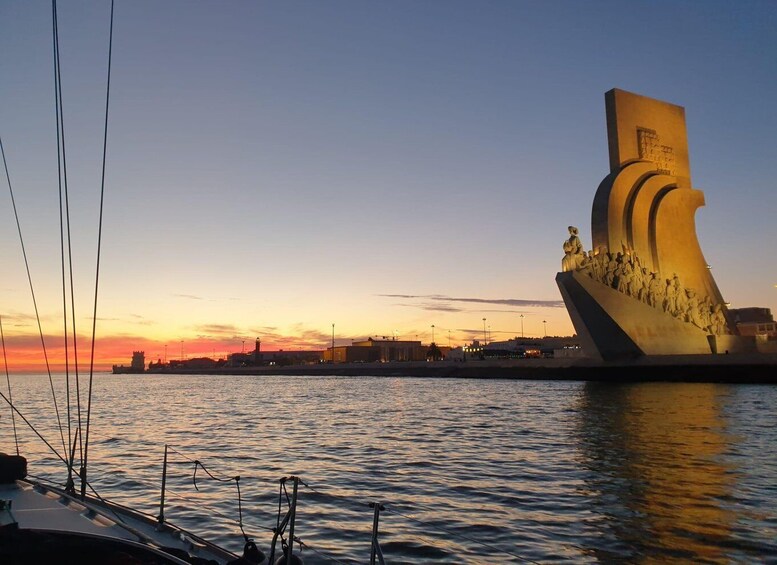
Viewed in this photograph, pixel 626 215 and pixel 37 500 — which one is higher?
pixel 626 215

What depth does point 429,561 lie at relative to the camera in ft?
27.8

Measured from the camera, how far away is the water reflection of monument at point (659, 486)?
8.88 m

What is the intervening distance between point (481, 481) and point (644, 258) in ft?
213

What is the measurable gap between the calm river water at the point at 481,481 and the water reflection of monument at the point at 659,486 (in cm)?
4

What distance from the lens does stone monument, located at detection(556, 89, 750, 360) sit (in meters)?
64.0

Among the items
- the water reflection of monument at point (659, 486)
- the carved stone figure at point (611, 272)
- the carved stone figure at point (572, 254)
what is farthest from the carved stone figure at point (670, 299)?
the water reflection of monument at point (659, 486)

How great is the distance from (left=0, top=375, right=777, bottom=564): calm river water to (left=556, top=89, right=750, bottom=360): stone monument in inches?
1387

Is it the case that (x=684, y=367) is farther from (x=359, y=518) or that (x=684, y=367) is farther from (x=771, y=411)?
(x=359, y=518)

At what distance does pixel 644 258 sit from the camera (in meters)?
72.5

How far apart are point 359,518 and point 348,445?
1000 centimetres

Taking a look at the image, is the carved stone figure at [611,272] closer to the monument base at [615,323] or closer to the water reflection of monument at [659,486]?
the monument base at [615,323]

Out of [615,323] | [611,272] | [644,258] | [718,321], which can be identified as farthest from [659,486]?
[718,321]

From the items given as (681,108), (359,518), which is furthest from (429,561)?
(681,108)

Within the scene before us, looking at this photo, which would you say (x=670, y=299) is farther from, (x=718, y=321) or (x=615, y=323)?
(x=615, y=323)
